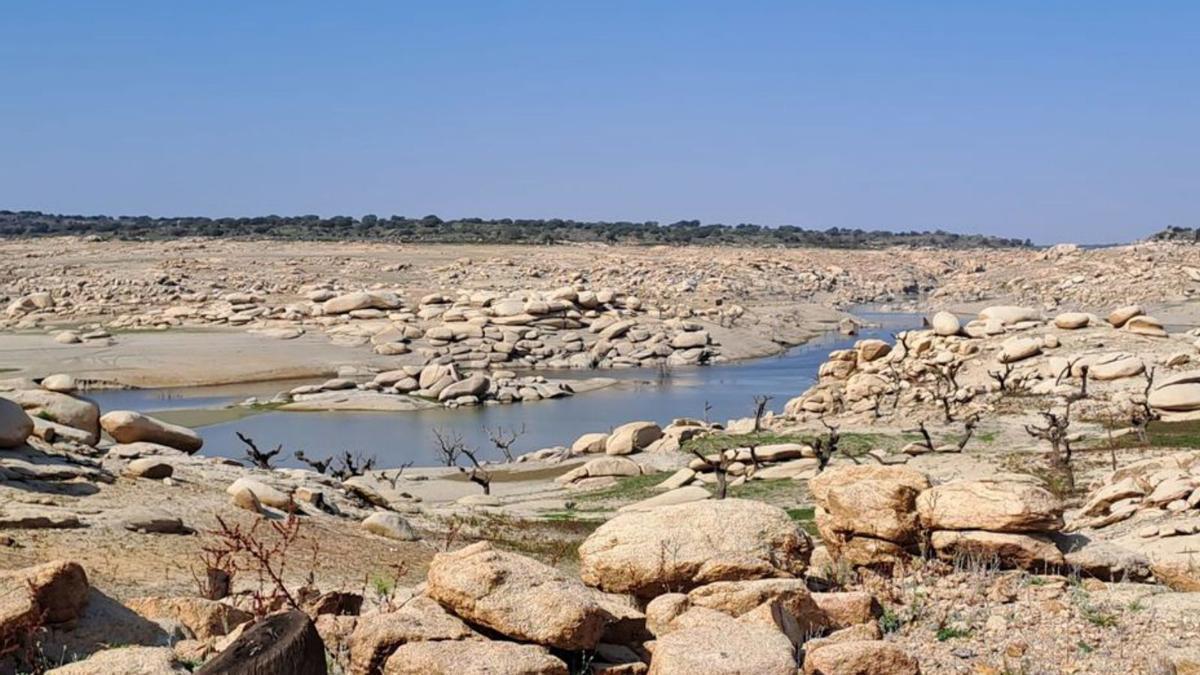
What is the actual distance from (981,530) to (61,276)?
2861 inches

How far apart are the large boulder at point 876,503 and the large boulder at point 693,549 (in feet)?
4.17

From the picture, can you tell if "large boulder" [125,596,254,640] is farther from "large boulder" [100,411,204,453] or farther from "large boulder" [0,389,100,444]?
"large boulder" [100,411,204,453]

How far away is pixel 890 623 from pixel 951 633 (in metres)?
0.47

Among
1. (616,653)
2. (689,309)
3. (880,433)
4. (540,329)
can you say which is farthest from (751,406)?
(616,653)

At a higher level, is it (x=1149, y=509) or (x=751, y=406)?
(x=1149, y=509)

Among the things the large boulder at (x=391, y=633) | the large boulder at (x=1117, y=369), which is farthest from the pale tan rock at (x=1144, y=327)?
the large boulder at (x=391, y=633)

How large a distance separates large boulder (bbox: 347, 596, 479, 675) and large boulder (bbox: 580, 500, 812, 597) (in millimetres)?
2100

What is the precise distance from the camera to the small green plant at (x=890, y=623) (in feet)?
32.0

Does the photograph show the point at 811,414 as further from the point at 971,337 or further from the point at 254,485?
the point at 254,485

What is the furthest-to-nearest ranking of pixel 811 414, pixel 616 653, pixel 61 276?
pixel 61 276 < pixel 811 414 < pixel 616 653

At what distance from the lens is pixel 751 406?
141 feet

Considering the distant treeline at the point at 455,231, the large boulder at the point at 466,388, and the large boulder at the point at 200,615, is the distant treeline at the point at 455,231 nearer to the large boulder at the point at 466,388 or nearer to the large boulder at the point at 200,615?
the large boulder at the point at 466,388

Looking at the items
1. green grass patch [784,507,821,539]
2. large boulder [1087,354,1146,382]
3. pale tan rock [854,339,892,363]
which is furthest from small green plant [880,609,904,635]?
pale tan rock [854,339,892,363]

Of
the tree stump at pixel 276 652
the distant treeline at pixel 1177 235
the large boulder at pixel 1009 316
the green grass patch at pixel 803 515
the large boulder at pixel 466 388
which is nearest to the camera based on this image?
the tree stump at pixel 276 652
